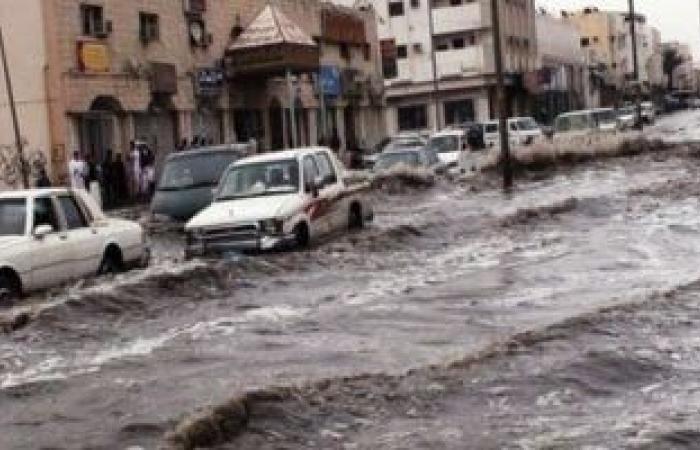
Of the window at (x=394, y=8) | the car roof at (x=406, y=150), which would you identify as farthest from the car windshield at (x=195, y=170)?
the window at (x=394, y=8)

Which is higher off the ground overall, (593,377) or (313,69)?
(313,69)

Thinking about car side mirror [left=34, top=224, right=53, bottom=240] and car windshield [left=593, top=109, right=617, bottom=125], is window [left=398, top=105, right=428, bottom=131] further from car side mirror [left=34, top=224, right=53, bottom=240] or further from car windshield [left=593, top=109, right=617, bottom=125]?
car side mirror [left=34, top=224, right=53, bottom=240]

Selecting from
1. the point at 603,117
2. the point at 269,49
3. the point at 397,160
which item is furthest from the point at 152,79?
the point at 603,117

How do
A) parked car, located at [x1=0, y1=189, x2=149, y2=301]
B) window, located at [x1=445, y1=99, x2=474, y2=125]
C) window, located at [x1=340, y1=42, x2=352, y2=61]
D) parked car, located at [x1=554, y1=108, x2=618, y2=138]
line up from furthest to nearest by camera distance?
window, located at [x1=445, y1=99, x2=474, y2=125] → window, located at [x1=340, y1=42, x2=352, y2=61] → parked car, located at [x1=554, y1=108, x2=618, y2=138] → parked car, located at [x1=0, y1=189, x2=149, y2=301]

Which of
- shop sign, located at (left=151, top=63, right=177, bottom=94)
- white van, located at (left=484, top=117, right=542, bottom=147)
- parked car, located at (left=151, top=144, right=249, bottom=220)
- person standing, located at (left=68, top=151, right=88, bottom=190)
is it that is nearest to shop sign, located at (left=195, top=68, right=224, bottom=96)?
shop sign, located at (left=151, top=63, right=177, bottom=94)

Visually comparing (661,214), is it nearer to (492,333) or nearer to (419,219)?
(419,219)

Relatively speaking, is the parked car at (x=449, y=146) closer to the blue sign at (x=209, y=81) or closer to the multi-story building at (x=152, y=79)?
the multi-story building at (x=152, y=79)

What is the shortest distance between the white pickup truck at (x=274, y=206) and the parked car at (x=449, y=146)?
17.9m

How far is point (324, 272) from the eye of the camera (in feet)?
60.9

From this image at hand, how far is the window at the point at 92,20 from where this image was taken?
3900 cm

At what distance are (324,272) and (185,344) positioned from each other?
18.9ft

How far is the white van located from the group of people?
49.7 ft

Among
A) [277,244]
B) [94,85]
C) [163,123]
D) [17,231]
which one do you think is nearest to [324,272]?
[277,244]

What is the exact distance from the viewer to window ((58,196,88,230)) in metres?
17.5
